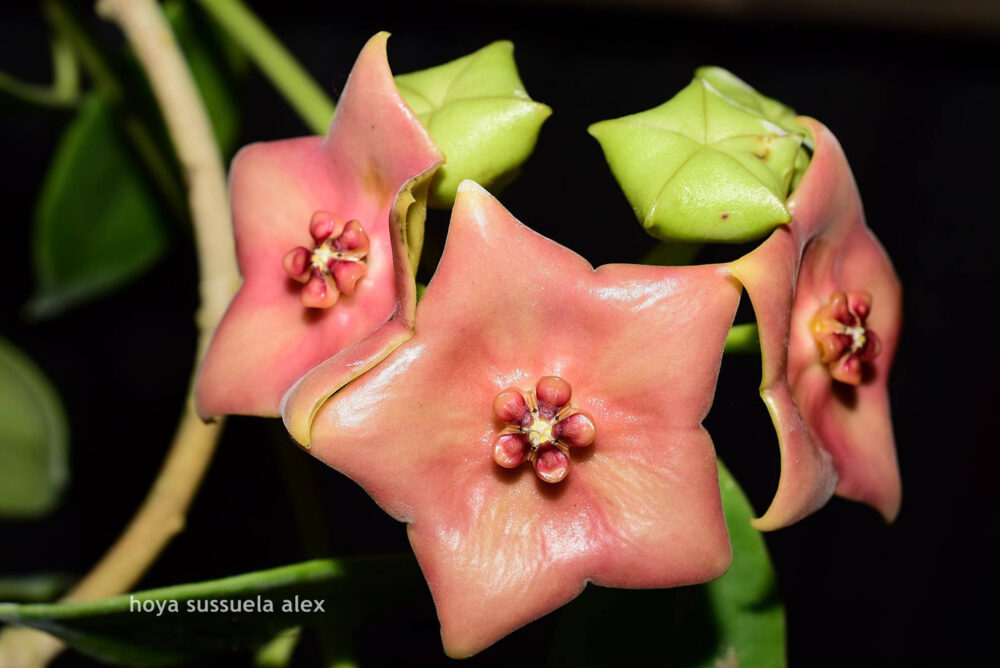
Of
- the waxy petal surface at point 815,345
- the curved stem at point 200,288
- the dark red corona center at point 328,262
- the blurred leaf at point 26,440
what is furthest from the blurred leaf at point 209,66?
the waxy petal surface at point 815,345

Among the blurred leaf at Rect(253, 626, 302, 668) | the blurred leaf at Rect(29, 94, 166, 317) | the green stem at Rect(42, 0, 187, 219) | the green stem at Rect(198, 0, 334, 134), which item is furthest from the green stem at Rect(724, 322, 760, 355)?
the blurred leaf at Rect(29, 94, 166, 317)

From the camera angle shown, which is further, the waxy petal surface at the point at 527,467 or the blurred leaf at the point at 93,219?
the blurred leaf at the point at 93,219

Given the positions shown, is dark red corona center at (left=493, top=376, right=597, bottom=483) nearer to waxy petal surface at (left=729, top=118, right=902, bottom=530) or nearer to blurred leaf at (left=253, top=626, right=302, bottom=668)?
waxy petal surface at (left=729, top=118, right=902, bottom=530)

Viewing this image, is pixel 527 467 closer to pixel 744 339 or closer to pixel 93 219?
pixel 744 339

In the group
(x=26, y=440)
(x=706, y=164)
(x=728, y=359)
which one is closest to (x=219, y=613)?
(x=706, y=164)

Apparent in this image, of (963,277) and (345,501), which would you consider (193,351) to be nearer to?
(345,501)

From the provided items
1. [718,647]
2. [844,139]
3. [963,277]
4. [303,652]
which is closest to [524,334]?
[718,647]

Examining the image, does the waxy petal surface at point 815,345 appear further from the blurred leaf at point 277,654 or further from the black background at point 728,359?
the black background at point 728,359
